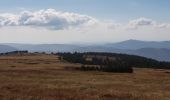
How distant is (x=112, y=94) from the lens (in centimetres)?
3972

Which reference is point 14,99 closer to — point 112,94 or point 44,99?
point 44,99

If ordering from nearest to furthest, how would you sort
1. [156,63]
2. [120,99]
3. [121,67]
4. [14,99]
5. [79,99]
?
[14,99] < [79,99] < [120,99] < [121,67] < [156,63]

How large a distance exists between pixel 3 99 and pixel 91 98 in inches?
316

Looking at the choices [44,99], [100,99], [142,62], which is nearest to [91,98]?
[100,99]

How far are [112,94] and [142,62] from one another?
159 m

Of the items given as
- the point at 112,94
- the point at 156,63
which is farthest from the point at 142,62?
the point at 112,94

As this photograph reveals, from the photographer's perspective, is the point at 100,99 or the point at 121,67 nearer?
the point at 100,99

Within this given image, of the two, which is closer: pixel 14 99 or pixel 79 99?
pixel 14 99

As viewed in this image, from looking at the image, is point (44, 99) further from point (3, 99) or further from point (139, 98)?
point (139, 98)

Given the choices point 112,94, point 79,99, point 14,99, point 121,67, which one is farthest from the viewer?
point 121,67

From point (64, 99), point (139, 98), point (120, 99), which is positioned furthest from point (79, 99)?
point (139, 98)

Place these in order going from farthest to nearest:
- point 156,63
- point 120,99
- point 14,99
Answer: point 156,63 → point 120,99 → point 14,99

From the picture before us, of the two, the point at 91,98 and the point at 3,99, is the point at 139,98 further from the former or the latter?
the point at 3,99

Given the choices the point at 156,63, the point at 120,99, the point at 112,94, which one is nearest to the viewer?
the point at 120,99
